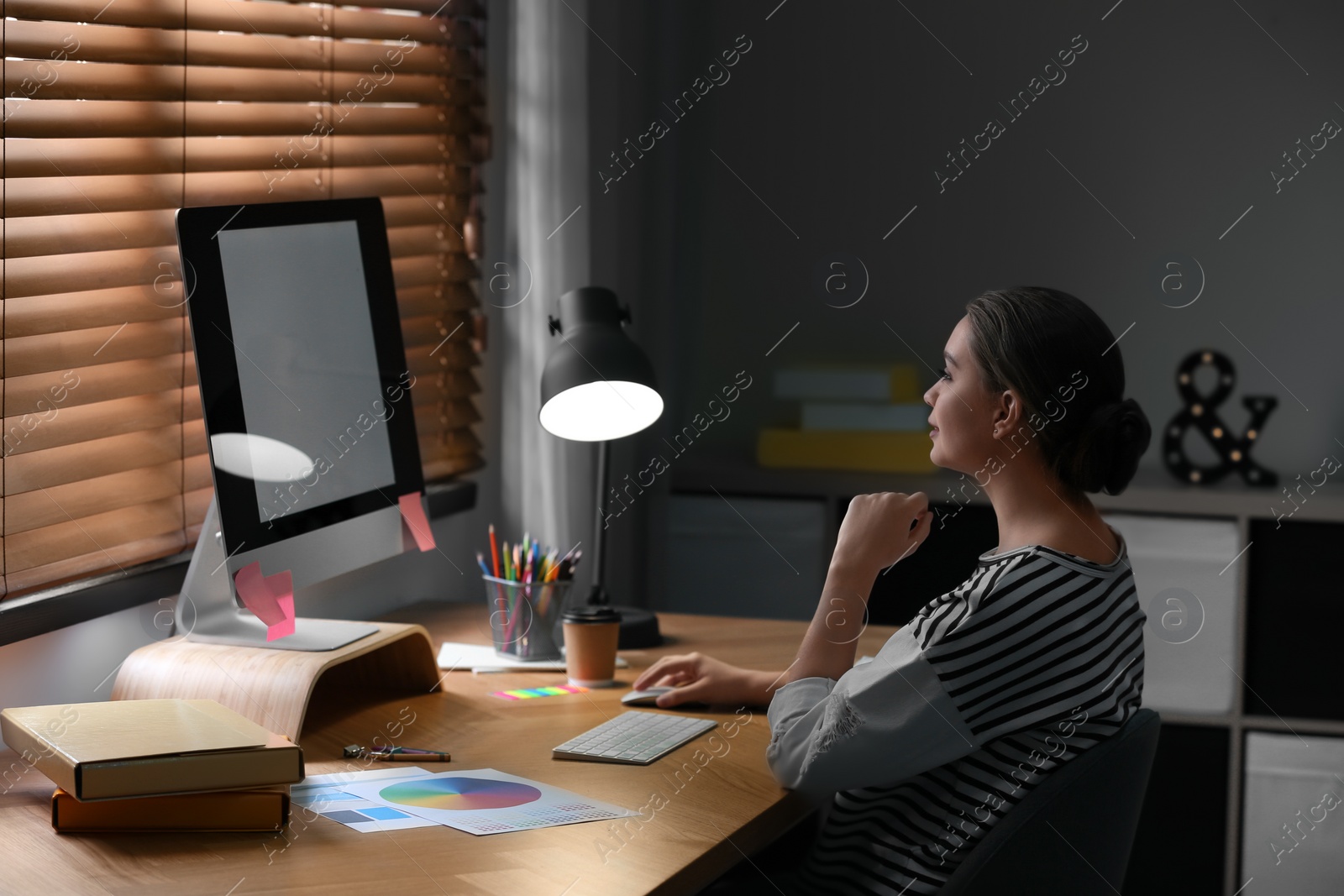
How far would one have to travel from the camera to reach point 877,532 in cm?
154

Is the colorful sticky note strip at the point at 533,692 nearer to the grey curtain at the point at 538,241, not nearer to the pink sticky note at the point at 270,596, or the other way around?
the pink sticky note at the point at 270,596

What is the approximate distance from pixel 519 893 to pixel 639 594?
73.0 inches

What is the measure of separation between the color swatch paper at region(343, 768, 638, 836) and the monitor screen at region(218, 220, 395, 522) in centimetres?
35

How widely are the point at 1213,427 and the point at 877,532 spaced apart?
1441 millimetres

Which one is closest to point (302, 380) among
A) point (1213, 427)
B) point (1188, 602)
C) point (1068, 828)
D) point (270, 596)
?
point (270, 596)

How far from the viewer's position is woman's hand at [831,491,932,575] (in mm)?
1531

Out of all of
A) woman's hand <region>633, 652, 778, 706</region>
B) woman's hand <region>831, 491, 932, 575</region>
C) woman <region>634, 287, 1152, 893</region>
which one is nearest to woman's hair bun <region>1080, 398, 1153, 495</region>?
woman <region>634, 287, 1152, 893</region>

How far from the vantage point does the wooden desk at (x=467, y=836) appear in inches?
41.3

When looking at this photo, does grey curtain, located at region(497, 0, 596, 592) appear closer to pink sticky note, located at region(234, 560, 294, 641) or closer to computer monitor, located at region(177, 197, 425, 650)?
computer monitor, located at region(177, 197, 425, 650)

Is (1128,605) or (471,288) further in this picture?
(471,288)

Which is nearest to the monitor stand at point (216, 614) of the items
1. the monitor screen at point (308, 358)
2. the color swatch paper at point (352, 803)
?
the monitor screen at point (308, 358)

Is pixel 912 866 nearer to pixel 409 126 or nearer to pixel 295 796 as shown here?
pixel 295 796

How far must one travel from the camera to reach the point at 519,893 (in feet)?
3.42

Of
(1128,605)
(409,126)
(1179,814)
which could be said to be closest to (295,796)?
(1128,605)
